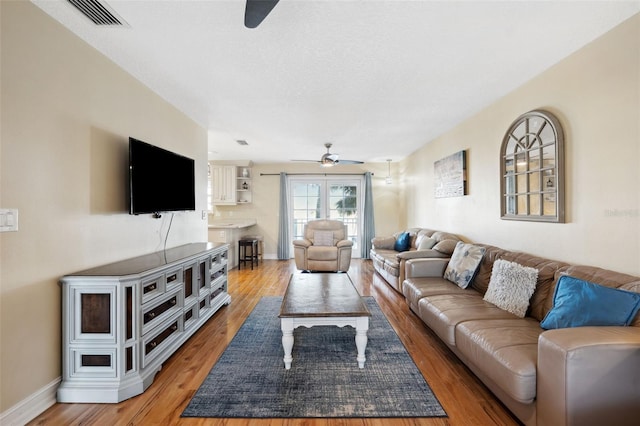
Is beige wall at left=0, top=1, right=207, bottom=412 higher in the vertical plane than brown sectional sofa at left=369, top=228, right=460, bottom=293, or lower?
higher

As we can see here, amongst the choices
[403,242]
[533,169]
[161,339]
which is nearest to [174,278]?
[161,339]

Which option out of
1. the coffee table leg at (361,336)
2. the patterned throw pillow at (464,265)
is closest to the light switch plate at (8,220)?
the coffee table leg at (361,336)

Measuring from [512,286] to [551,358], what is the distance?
3.49ft

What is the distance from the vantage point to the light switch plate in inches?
62.3

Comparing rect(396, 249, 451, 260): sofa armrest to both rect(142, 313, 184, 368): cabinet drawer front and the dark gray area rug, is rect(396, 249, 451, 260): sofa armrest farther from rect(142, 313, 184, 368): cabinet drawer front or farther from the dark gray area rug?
rect(142, 313, 184, 368): cabinet drawer front

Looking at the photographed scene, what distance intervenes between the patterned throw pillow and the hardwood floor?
0.63 m

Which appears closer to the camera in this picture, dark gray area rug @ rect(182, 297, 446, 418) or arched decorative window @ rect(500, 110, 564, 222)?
dark gray area rug @ rect(182, 297, 446, 418)

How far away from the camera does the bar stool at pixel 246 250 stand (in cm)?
635

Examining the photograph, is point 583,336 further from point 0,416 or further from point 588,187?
point 0,416

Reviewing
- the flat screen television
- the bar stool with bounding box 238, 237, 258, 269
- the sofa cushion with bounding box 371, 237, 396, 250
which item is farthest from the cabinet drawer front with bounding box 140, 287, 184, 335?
the sofa cushion with bounding box 371, 237, 396, 250

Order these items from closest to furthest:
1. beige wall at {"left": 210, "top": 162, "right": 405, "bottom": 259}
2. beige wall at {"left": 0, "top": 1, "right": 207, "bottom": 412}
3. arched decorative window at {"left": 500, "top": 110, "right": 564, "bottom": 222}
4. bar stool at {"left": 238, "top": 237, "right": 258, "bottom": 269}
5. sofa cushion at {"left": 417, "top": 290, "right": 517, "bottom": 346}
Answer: beige wall at {"left": 0, "top": 1, "right": 207, "bottom": 412}, sofa cushion at {"left": 417, "top": 290, "right": 517, "bottom": 346}, arched decorative window at {"left": 500, "top": 110, "right": 564, "bottom": 222}, bar stool at {"left": 238, "top": 237, "right": 258, "bottom": 269}, beige wall at {"left": 210, "top": 162, "right": 405, "bottom": 259}

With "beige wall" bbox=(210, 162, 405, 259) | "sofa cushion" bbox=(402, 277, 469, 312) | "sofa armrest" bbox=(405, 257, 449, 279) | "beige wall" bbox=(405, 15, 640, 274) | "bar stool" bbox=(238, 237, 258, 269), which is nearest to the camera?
"beige wall" bbox=(405, 15, 640, 274)

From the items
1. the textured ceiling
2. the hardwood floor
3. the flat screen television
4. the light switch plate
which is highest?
the textured ceiling

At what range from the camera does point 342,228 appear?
19.9ft
